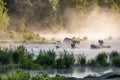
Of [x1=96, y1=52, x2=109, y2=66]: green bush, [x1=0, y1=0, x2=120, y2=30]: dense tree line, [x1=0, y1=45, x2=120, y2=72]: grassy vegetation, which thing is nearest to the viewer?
[x1=0, y1=45, x2=120, y2=72]: grassy vegetation

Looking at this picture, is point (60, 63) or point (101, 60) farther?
point (101, 60)

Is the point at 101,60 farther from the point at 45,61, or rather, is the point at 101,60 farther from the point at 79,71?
the point at 79,71

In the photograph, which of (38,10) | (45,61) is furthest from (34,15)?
(45,61)

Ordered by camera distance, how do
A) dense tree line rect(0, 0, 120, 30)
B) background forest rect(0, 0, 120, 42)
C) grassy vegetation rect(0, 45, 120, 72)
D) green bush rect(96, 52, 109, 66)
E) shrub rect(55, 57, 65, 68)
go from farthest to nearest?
dense tree line rect(0, 0, 120, 30), background forest rect(0, 0, 120, 42), green bush rect(96, 52, 109, 66), shrub rect(55, 57, 65, 68), grassy vegetation rect(0, 45, 120, 72)

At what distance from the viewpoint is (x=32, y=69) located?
961 inches

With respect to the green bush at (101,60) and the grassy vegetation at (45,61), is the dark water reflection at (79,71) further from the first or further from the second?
the green bush at (101,60)

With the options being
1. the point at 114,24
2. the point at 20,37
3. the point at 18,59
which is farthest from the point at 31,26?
the point at 18,59

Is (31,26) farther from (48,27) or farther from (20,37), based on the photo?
(20,37)

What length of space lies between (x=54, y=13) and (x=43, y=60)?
223 ft

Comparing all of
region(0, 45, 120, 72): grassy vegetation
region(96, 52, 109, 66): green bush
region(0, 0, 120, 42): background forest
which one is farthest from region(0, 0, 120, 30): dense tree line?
region(96, 52, 109, 66): green bush

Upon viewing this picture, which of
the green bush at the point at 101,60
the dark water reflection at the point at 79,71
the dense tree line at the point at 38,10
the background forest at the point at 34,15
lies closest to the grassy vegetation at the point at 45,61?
the green bush at the point at 101,60

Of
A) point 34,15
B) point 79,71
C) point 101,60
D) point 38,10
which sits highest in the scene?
point 38,10

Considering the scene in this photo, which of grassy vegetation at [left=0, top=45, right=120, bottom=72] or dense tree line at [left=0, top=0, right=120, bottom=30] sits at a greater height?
dense tree line at [left=0, top=0, right=120, bottom=30]

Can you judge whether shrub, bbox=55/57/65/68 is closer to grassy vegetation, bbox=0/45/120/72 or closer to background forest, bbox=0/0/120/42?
grassy vegetation, bbox=0/45/120/72
